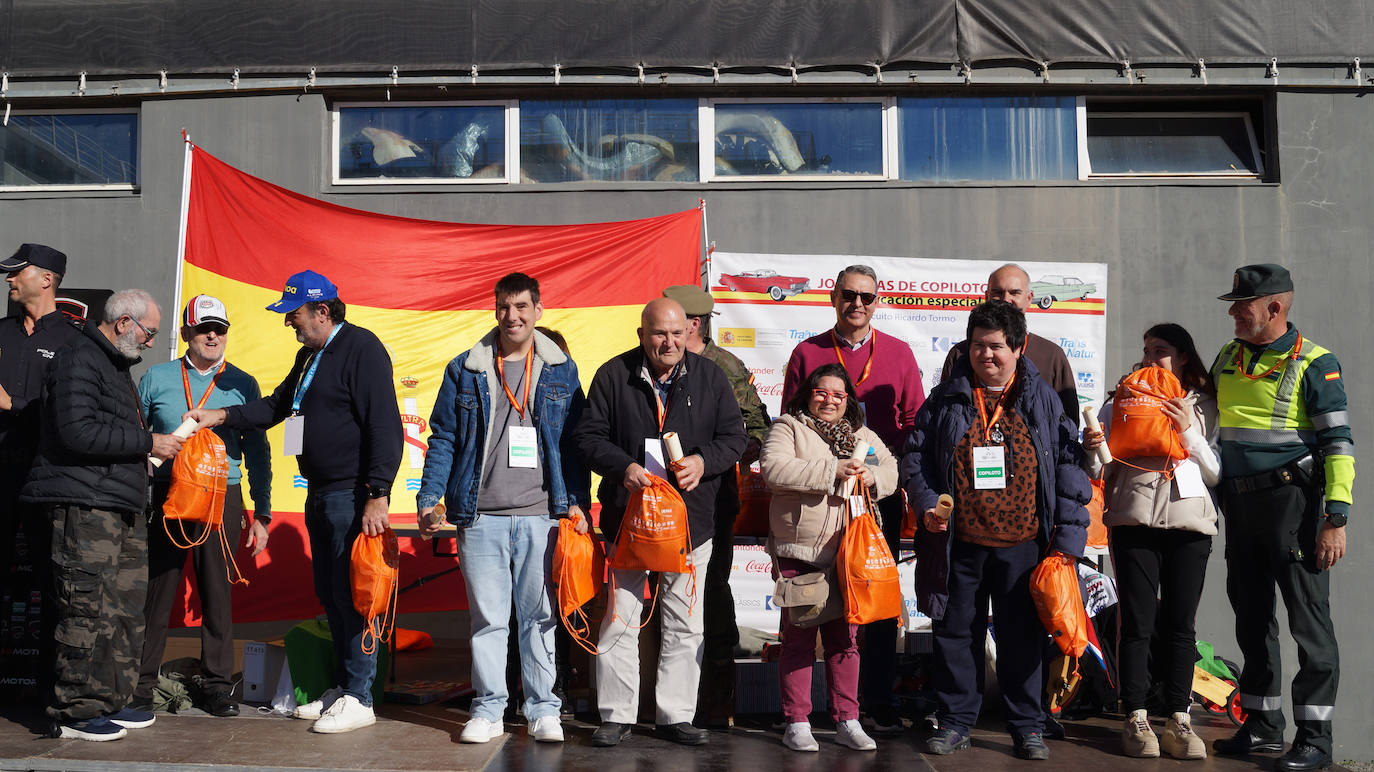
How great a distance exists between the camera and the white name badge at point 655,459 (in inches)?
163

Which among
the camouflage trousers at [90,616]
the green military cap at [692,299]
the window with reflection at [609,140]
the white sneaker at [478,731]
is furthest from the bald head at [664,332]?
the window with reflection at [609,140]

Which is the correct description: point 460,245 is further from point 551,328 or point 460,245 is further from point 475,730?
point 475,730

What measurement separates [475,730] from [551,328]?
2641 millimetres

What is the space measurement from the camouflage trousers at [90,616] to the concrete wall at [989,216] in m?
3.21

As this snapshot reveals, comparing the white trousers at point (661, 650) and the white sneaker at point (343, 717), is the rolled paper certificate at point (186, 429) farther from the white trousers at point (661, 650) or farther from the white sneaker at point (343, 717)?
the white trousers at point (661, 650)

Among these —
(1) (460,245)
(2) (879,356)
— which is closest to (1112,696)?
(2) (879,356)

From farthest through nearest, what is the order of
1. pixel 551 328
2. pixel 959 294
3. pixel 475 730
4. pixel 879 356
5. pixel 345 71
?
pixel 345 71, pixel 959 294, pixel 551 328, pixel 879 356, pixel 475 730

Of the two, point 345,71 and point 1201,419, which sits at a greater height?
point 345,71

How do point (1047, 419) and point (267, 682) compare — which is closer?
point (1047, 419)

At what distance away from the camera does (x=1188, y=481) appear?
4156 millimetres

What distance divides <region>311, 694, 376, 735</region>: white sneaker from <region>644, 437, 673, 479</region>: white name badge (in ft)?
5.01

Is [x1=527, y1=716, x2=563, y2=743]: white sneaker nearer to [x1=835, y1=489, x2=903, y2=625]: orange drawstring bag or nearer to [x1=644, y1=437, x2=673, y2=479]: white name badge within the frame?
[x1=644, y1=437, x2=673, y2=479]: white name badge

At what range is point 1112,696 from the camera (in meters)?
Result: 4.92

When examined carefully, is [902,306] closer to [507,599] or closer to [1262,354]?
[1262,354]
